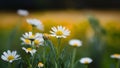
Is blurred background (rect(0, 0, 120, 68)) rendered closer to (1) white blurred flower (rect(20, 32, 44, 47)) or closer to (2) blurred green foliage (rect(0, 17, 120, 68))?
(2) blurred green foliage (rect(0, 17, 120, 68))

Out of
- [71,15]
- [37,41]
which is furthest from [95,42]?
[71,15]

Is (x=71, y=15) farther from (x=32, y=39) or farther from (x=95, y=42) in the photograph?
(x=32, y=39)

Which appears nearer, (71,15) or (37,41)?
(37,41)

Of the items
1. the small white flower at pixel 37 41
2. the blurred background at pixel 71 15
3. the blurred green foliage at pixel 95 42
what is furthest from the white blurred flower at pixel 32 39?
the blurred background at pixel 71 15

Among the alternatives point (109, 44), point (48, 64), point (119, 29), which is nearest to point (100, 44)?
point (109, 44)

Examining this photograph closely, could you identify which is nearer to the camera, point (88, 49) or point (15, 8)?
point (88, 49)

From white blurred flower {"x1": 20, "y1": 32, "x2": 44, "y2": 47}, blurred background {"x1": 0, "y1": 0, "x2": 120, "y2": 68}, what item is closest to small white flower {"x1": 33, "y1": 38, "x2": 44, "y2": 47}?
white blurred flower {"x1": 20, "y1": 32, "x2": 44, "y2": 47}

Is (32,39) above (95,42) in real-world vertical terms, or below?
above

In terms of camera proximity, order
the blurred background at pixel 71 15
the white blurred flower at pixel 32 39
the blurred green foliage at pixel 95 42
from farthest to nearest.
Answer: the blurred background at pixel 71 15 → the blurred green foliage at pixel 95 42 → the white blurred flower at pixel 32 39

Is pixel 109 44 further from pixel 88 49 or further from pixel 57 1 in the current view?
pixel 57 1

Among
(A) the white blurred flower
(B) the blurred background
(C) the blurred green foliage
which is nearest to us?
(A) the white blurred flower

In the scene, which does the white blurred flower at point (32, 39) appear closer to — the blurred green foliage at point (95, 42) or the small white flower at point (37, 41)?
the small white flower at point (37, 41)
